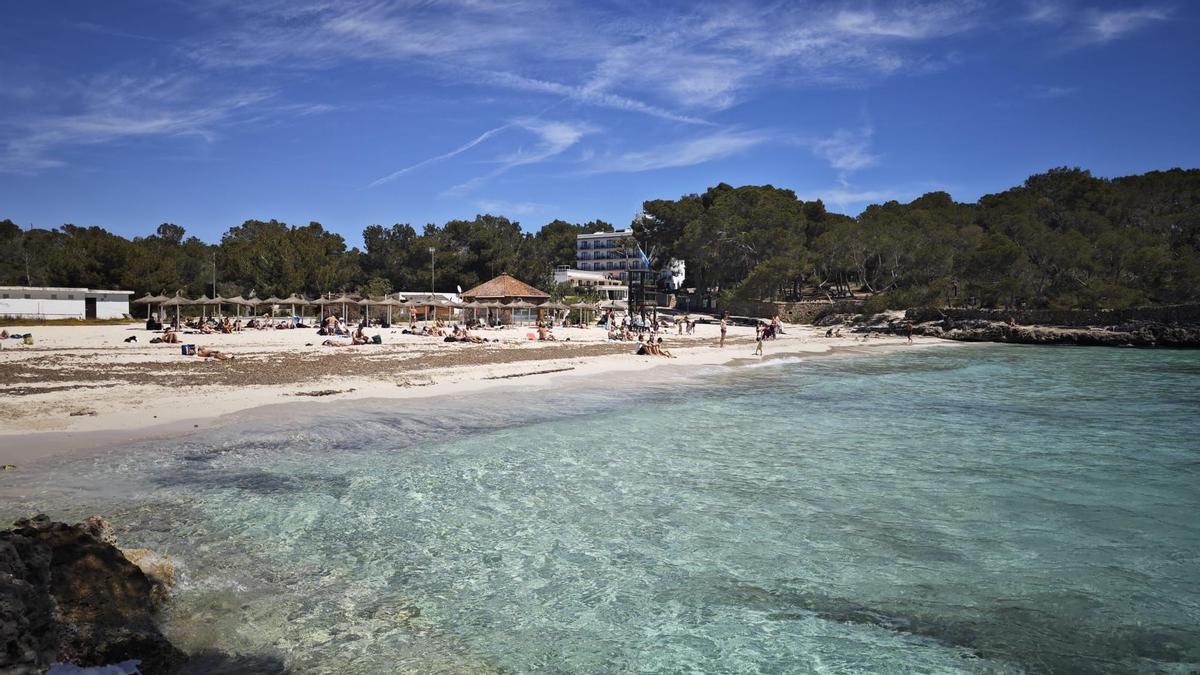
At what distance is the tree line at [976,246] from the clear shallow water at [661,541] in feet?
132

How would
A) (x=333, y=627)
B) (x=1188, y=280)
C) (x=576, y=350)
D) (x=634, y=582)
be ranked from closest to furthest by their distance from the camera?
(x=333, y=627) < (x=634, y=582) < (x=576, y=350) < (x=1188, y=280)

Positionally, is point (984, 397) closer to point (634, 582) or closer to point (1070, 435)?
point (1070, 435)

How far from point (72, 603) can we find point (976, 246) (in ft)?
190

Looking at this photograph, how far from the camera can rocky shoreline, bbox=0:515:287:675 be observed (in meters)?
3.11

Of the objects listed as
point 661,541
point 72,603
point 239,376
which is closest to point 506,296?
point 239,376

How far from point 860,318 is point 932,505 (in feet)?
160

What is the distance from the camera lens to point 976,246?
5141 cm

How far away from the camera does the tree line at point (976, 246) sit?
44.7m

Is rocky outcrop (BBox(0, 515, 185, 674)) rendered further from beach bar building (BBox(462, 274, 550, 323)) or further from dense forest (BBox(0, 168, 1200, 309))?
dense forest (BBox(0, 168, 1200, 309))

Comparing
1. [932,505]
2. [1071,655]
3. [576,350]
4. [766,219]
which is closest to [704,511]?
[932,505]

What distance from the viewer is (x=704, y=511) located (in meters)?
7.00

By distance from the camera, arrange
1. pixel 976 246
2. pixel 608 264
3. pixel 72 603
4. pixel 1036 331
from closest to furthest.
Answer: pixel 72 603, pixel 1036 331, pixel 976 246, pixel 608 264

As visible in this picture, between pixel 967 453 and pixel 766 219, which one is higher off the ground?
pixel 766 219

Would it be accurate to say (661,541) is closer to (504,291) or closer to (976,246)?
(504,291)
